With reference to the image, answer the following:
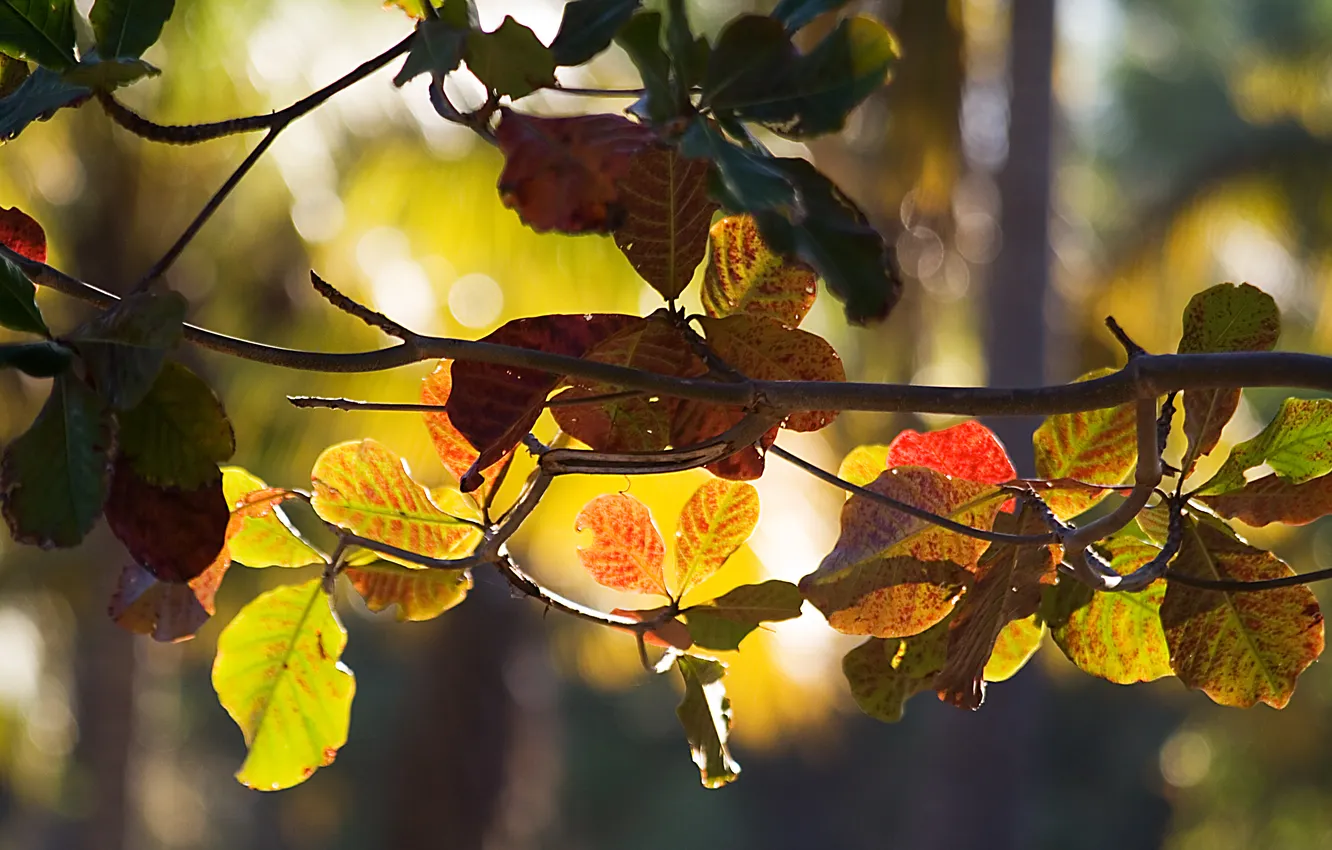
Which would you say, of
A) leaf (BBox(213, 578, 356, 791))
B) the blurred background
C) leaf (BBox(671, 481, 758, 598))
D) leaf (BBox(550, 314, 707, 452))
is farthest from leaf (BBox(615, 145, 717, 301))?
the blurred background

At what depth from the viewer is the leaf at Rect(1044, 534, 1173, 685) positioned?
0.63 m

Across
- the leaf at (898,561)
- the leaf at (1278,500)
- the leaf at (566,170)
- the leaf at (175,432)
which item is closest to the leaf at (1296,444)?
the leaf at (1278,500)

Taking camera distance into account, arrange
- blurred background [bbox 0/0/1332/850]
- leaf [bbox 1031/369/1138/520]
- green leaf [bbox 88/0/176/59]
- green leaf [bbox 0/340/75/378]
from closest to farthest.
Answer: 1. green leaf [bbox 0/340/75/378]
2. green leaf [bbox 88/0/176/59]
3. leaf [bbox 1031/369/1138/520]
4. blurred background [bbox 0/0/1332/850]

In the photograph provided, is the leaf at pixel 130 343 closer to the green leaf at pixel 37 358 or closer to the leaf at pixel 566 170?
the green leaf at pixel 37 358

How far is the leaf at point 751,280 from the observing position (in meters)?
0.60

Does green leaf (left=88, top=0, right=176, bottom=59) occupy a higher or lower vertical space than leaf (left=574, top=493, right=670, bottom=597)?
higher

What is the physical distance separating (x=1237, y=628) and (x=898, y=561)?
0.17 meters

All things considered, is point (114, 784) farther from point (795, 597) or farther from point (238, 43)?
point (795, 597)

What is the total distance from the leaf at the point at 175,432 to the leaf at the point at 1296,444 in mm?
437

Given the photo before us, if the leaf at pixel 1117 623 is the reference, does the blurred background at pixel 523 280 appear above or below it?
above

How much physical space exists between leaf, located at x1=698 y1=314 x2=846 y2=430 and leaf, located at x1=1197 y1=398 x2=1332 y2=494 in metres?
0.19

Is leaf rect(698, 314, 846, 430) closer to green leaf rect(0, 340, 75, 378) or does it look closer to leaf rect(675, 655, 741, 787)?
leaf rect(675, 655, 741, 787)

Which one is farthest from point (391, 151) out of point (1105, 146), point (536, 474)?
Result: point (1105, 146)

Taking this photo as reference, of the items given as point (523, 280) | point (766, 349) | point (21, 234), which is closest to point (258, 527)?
point (21, 234)
